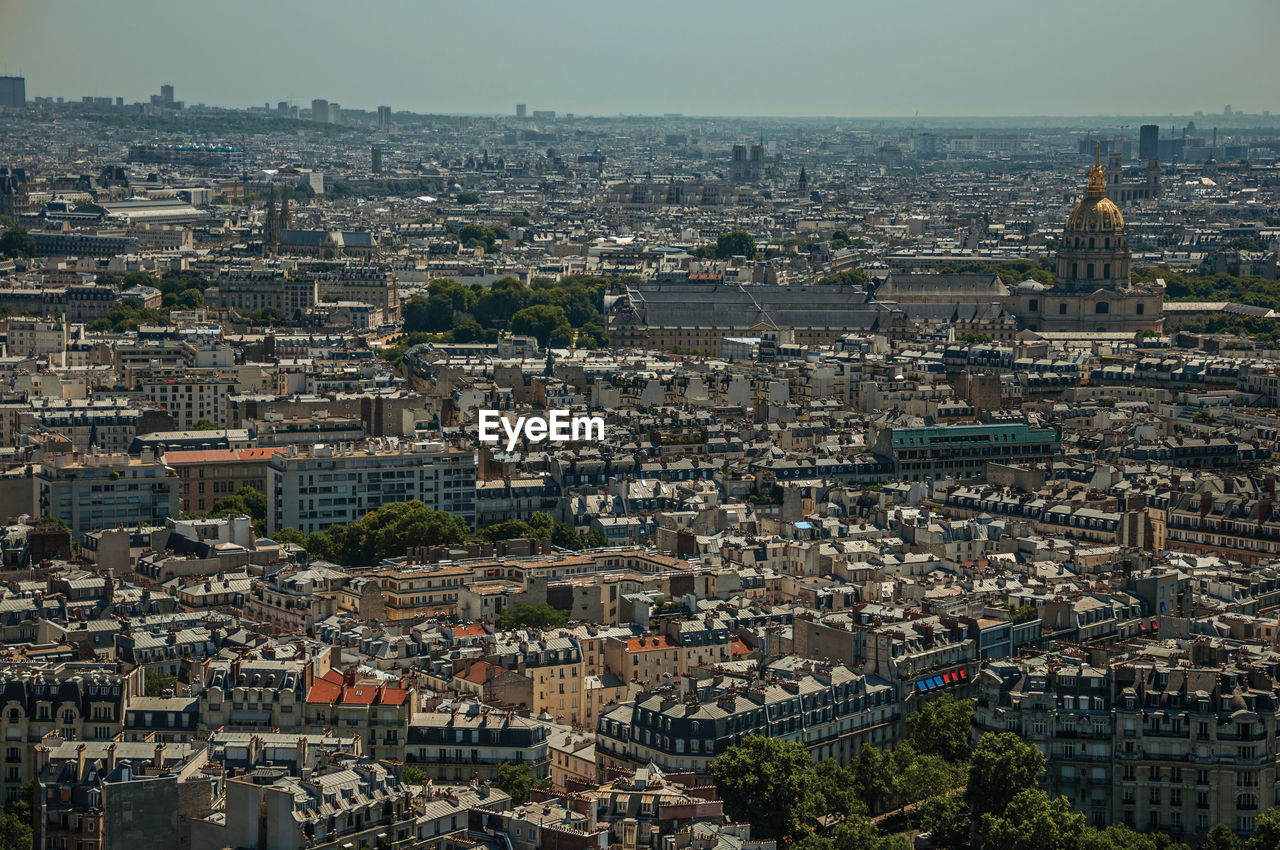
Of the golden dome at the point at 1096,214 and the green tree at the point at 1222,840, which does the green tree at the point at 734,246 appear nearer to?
the golden dome at the point at 1096,214

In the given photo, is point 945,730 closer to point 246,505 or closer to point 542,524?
point 542,524

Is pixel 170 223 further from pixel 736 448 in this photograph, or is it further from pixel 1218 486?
pixel 1218 486

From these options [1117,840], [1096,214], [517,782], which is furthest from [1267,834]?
[1096,214]

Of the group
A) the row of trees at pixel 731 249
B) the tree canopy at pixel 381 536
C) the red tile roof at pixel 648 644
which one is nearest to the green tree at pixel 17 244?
the row of trees at pixel 731 249

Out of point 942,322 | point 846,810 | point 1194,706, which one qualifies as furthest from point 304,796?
point 942,322

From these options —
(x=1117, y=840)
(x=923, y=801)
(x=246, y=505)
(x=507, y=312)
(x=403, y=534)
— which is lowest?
(x=923, y=801)
